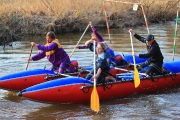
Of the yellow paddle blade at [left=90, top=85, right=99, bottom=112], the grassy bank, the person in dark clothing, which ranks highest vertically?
the grassy bank

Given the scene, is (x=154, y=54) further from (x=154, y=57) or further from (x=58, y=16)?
(x=58, y=16)

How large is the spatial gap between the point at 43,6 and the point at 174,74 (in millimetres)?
13120

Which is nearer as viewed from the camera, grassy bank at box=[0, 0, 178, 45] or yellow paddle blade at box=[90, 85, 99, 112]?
yellow paddle blade at box=[90, 85, 99, 112]

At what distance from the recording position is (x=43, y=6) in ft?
69.5

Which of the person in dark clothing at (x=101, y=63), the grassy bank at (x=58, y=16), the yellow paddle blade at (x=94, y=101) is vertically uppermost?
the grassy bank at (x=58, y=16)

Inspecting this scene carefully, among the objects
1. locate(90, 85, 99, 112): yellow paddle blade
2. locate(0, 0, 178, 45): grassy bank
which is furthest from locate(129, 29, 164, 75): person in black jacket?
locate(0, 0, 178, 45): grassy bank

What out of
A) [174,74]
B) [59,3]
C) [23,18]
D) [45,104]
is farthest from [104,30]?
[45,104]

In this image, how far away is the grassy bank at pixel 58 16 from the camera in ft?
62.4

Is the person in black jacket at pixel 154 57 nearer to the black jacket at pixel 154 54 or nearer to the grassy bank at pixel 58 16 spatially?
the black jacket at pixel 154 54

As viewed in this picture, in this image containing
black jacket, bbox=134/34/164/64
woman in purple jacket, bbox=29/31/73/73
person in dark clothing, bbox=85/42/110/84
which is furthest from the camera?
woman in purple jacket, bbox=29/31/73/73

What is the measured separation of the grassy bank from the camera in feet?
62.4

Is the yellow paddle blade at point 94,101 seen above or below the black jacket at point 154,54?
below

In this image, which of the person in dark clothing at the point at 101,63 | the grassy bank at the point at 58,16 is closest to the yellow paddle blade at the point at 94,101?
the person in dark clothing at the point at 101,63

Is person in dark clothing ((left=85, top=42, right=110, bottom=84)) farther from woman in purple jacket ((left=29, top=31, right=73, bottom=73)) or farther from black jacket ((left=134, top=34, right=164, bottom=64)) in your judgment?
woman in purple jacket ((left=29, top=31, right=73, bottom=73))
